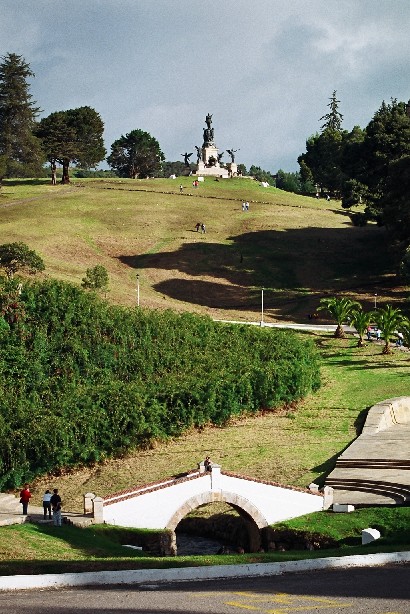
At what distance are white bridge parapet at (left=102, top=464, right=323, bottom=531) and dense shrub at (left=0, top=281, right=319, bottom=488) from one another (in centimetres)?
919

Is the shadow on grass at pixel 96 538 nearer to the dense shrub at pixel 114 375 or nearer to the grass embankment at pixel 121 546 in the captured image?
the grass embankment at pixel 121 546

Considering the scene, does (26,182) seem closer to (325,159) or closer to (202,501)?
(325,159)

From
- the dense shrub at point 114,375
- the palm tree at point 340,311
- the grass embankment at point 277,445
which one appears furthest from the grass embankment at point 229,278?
the dense shrub at point 114,375

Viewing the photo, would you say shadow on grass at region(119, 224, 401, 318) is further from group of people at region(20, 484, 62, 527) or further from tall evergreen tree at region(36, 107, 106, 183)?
group of people at region(20, 484, 62, 527)

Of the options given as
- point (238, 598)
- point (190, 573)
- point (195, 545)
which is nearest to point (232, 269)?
point (195, 545)

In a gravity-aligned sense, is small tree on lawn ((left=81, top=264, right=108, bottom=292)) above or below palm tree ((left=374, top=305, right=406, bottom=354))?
above

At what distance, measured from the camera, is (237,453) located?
159 ft

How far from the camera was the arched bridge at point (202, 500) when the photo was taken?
121ft

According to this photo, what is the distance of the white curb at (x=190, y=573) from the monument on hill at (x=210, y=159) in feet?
405

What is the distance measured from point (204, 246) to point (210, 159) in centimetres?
5641

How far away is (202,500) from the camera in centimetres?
3772

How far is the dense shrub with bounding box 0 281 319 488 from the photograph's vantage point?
4650 cm

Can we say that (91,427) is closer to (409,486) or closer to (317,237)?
(409,486)

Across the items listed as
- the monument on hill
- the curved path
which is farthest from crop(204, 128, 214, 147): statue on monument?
the curved path
